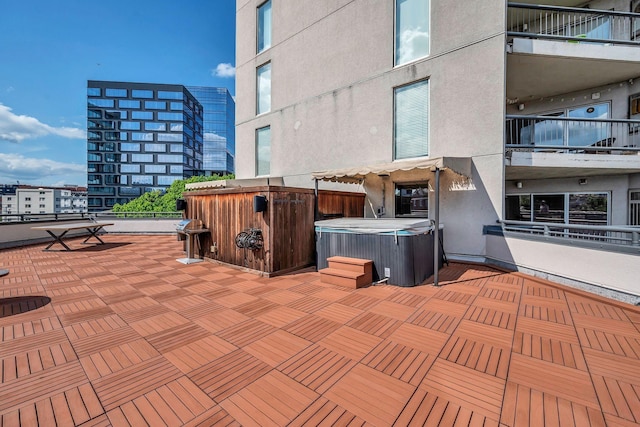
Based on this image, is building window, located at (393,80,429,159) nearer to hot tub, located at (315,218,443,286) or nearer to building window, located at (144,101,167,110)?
hot tub, located at (315,218,443,286)

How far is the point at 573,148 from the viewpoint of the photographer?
24.5 feet

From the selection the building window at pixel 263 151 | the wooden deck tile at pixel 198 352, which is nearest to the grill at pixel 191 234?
the wooden deck tile at pixel 198 352

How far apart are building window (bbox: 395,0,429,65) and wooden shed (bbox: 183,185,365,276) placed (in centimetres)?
494

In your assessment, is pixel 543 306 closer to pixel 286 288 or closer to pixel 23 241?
pixel 286 288

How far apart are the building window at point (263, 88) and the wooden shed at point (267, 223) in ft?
20.9

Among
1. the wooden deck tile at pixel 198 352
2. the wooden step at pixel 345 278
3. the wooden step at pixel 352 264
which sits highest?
the wooden step at pixel 352 264

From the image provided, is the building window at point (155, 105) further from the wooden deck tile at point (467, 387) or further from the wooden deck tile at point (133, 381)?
the wooden deck tile at point (467, 387)

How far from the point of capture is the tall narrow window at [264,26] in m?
12.3

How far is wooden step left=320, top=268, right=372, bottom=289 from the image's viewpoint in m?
5.12

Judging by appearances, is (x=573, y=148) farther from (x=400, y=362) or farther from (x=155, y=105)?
(x=155, y=105)

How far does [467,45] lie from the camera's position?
23.5 ft

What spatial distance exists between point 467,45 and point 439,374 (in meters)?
8.18

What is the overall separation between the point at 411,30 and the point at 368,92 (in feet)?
7.05

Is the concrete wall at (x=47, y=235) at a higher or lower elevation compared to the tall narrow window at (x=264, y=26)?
lower
